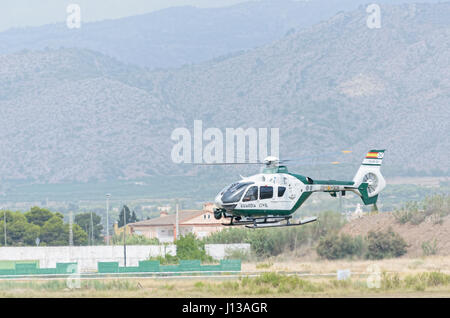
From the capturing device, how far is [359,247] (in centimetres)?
6750

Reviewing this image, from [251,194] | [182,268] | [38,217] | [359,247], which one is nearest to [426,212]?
[359,247]

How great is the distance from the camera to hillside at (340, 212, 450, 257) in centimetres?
7325

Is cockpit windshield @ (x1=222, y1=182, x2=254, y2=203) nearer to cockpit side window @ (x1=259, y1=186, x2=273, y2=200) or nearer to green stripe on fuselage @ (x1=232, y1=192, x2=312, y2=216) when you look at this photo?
green stripe on fuselage @ (x1=232, y1=192, x2=312, y2=216)

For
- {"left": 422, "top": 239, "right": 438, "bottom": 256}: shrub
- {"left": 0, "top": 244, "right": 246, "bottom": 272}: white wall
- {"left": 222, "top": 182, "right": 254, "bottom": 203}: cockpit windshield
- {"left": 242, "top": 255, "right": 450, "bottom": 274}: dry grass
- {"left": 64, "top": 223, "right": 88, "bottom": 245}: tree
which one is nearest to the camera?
{"left": 222, "top": 182, "right": 254, "bottom": 203}: cockpit windshield

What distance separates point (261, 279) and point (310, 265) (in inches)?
681

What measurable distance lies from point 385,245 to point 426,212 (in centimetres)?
1212

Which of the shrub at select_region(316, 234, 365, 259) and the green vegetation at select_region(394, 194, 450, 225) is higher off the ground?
the green vegetation at select_region(394, 194, 450, 225)

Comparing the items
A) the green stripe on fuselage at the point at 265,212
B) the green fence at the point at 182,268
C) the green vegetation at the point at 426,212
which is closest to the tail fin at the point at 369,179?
the green stripe on fuselage at the point at 265,212

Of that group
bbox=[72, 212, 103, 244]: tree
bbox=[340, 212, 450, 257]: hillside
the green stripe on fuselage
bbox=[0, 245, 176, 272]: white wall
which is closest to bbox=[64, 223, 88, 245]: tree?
bbox=[72, 212, 103, 244]: tree

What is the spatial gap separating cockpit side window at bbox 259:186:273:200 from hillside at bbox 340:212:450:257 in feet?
86.0
